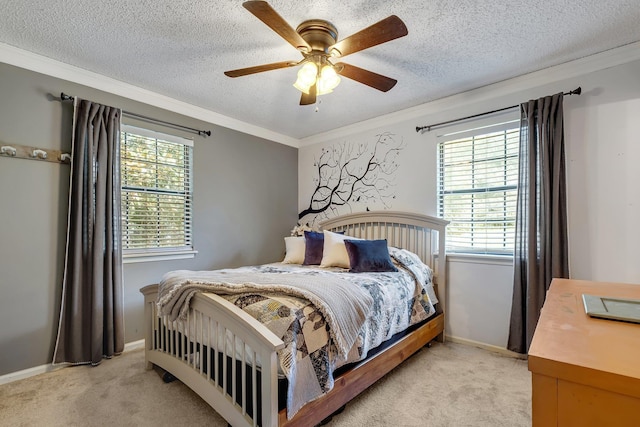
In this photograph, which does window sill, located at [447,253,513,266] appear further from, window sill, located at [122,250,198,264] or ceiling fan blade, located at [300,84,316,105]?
window sill, located at [122,250,198,264]

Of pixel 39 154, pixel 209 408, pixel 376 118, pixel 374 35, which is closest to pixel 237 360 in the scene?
A: pixel 209 408

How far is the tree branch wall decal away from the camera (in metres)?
3.57

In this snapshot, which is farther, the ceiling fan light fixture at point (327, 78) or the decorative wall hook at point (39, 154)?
the decorative wall hook at point (39, 154)

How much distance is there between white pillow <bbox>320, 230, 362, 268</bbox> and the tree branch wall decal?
2.76 ft

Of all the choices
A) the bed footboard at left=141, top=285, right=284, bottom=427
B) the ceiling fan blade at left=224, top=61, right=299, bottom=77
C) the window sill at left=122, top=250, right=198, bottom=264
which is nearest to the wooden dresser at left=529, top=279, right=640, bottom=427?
the bed footboard at left=141, top=285, right=284, bottom=427

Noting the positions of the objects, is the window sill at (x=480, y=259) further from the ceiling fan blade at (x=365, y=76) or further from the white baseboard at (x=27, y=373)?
the white baseboard at (x=27, y=373)

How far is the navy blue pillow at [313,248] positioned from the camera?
10.5ft

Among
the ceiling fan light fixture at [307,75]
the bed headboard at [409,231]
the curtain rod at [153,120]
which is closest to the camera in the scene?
the ceiling fan light fixture at [307,75]

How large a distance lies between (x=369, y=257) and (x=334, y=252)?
43 cm

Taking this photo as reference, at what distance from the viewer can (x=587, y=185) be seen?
7.82 feet

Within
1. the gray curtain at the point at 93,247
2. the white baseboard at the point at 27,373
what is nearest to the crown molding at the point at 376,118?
the gray curtain at the point at 93,247

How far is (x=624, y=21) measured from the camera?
1.96 metres

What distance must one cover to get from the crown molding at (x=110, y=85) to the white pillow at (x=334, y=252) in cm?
185

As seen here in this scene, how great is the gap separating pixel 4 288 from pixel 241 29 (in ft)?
8.47
